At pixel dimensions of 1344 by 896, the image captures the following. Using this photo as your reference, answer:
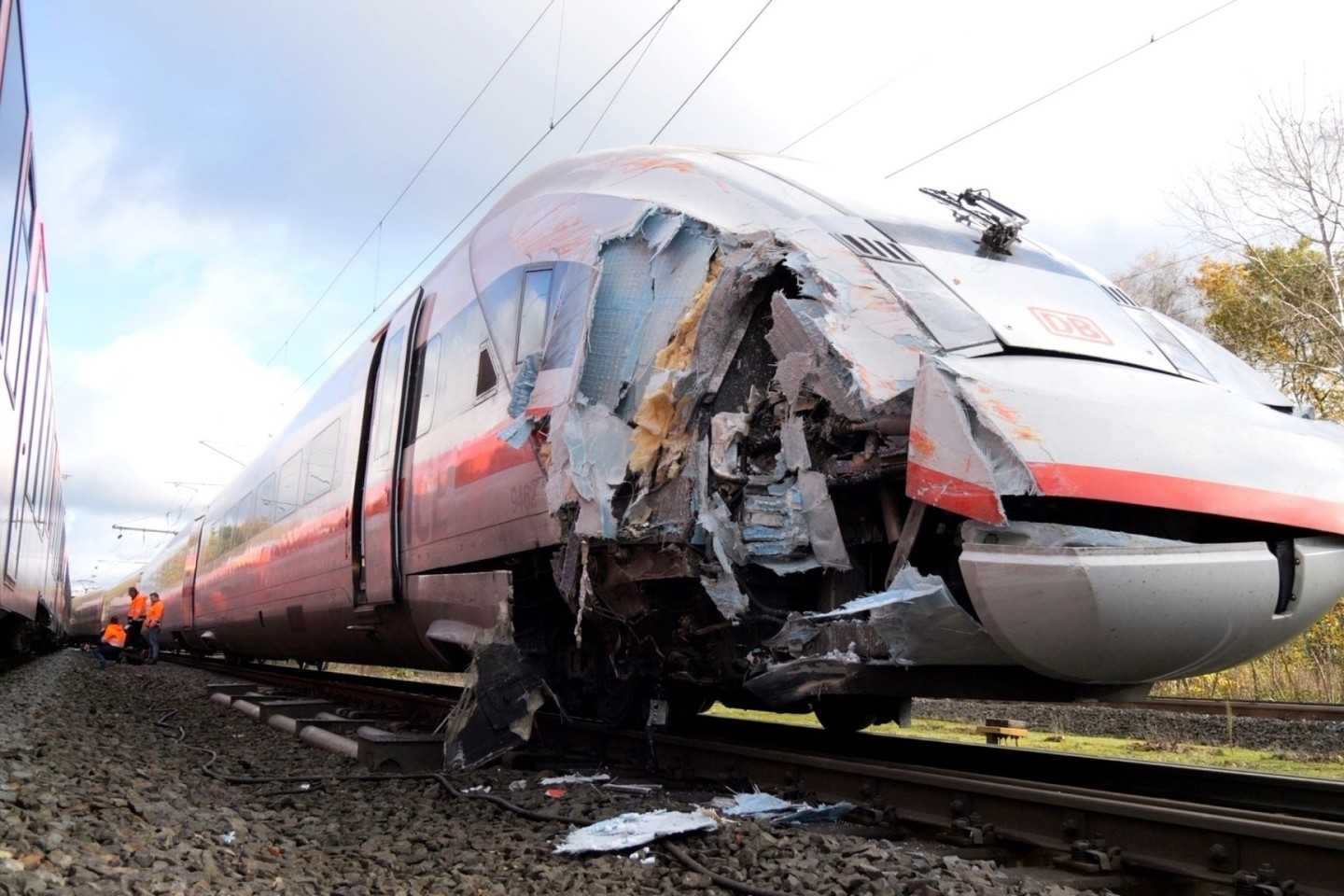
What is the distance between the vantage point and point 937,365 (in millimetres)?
3457

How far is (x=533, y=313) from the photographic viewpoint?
544cm

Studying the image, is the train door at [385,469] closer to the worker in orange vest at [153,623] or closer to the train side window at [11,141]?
the train side window at [11,141]

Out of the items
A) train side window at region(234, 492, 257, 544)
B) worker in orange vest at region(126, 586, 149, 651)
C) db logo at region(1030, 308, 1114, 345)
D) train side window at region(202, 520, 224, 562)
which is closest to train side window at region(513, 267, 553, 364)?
db logo at region(1030, 308, 1114, 345)

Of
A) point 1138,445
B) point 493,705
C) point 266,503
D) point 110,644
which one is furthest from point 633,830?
point 110,644

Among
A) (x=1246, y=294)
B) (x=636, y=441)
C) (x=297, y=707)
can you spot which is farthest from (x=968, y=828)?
(x=1246, y=294)

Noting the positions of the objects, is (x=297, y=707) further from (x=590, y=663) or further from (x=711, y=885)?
(x=711, y=885)

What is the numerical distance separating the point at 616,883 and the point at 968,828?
1.32 m

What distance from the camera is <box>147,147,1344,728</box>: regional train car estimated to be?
10.8ft

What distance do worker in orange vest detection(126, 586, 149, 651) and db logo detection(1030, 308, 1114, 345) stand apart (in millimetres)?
19726

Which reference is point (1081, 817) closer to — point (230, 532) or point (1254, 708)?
point (1254, 708)

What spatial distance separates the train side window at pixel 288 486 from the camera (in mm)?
10656

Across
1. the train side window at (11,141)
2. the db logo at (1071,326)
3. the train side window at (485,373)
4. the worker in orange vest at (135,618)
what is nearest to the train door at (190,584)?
the worker in orange vest at (135,618)

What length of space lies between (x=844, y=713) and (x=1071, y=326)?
9.78 feet

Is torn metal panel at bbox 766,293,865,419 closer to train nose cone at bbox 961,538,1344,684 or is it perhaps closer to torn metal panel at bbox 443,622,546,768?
train nose cone at bbox 961,538,1344,684
